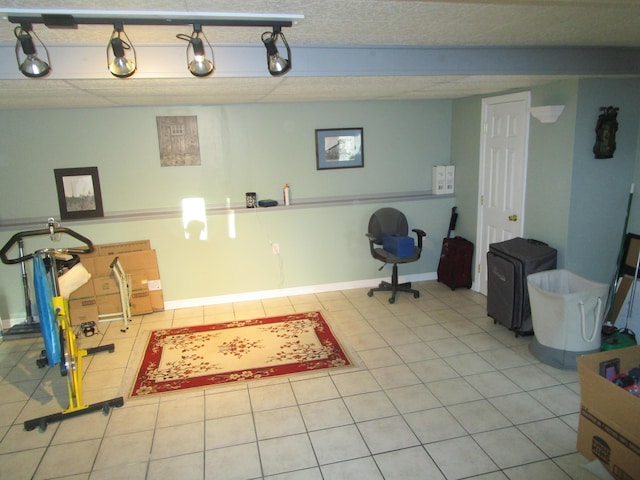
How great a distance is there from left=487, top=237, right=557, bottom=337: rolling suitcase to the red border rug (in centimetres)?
150

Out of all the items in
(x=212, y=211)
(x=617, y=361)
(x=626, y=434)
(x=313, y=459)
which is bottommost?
(x=313, y=459)

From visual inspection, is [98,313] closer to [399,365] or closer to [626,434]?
[399,365]

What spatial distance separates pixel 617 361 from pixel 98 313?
14.8ft

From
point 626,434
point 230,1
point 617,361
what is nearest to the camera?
point 230,1

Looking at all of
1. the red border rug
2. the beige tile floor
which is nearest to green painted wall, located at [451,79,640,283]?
the beige tile floor

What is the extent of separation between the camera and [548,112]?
3.77 metres

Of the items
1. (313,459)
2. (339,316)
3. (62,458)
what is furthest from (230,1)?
(339,316)

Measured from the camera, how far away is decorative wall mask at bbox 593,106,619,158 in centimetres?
363

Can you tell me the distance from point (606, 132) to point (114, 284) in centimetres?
472

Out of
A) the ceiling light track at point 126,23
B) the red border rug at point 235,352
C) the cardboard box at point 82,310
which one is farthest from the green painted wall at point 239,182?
the ceiling light track at point 126,23

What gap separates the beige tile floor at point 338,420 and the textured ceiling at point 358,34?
2.18 meters

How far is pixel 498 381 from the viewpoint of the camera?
11.0 feet

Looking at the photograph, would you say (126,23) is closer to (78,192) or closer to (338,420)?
(338,420)

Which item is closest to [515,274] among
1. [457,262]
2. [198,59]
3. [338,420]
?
[457,262]
